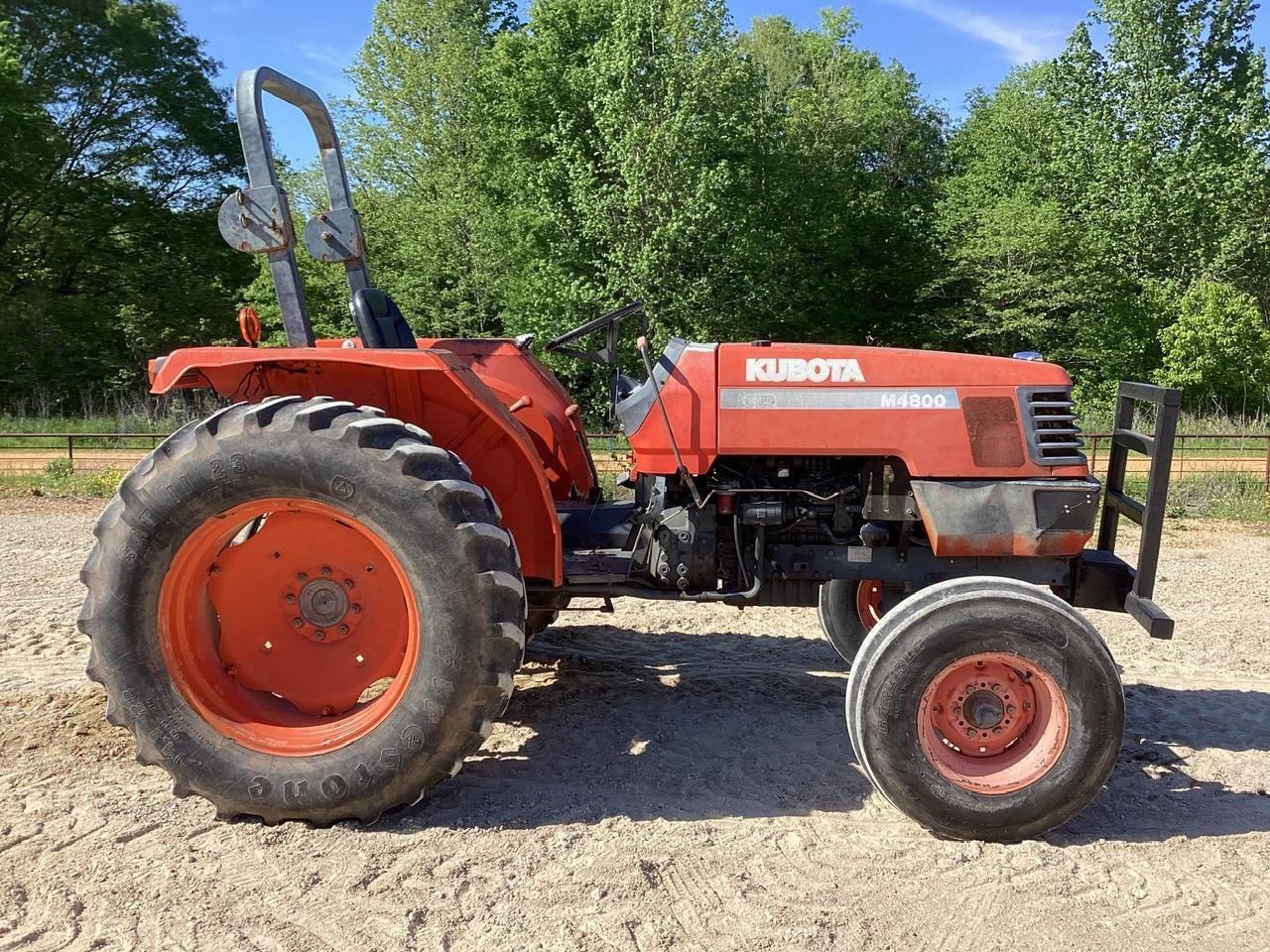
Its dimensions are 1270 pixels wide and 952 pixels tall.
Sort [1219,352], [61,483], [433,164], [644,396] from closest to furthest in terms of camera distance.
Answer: [644,396] → [61,483] → [1219,352] → [433,164]

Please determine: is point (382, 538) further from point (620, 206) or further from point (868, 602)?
point (620, 206)

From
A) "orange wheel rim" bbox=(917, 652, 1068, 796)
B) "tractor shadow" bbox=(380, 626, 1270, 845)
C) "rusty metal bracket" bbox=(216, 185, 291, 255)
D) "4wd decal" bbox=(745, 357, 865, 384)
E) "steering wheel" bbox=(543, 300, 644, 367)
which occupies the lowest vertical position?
"tractor shadow" bbox=(380, 626, 1270, 845)

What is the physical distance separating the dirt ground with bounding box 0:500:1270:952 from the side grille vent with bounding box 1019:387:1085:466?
1.30 meters

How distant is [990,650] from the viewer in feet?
10.1

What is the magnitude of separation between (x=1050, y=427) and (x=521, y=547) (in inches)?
80.7

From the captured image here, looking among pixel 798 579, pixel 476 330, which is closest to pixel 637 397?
pixel 798 579

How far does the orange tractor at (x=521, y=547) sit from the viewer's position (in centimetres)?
297

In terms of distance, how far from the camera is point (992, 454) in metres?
3.40

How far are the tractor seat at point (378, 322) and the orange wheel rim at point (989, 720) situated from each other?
2.39m

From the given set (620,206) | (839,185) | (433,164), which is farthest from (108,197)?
(839,185)

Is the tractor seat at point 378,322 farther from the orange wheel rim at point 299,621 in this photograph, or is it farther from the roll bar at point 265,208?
the orange wheel rim at point 299,621

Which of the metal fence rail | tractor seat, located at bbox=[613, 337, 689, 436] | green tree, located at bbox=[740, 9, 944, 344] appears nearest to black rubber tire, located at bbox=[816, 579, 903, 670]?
tractor seat, located at bbox=[613, 337, 689, 436]

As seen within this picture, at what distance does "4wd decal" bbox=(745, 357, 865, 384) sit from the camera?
343cm

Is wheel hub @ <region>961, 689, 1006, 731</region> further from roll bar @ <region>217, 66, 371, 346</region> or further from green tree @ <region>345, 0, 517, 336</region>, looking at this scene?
green tree @ <region>345, 0, 517, 336</region>
